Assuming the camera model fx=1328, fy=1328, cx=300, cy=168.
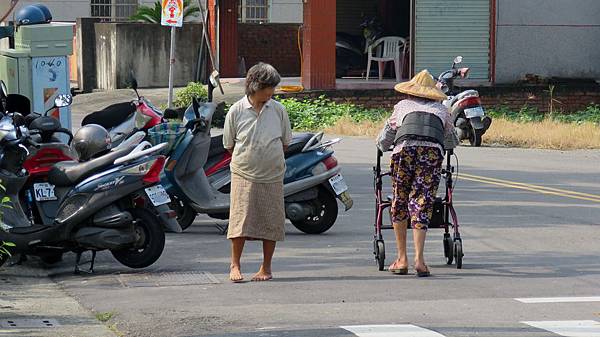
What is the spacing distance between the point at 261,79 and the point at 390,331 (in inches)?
114

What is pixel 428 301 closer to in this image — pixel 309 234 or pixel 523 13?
pixel 309 234

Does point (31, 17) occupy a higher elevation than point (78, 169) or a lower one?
higher

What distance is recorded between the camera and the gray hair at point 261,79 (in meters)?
10.4

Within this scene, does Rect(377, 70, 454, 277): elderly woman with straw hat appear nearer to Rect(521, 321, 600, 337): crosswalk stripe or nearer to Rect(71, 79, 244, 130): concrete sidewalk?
Rect(521, 321, 600, 337): crosswalk stripe

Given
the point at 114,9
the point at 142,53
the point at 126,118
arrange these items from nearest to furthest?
the point at 126,118
the point at 142,53
the point at 114,9

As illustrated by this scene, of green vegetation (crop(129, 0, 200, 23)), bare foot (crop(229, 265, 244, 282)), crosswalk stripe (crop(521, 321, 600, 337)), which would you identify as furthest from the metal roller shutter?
crosswalk stripe (crop(521, 321, 600, 337))

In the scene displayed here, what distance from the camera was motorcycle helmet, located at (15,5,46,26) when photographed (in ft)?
53.7

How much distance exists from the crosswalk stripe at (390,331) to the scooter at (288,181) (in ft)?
15.2

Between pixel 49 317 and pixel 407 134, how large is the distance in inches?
128

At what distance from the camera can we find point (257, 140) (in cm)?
1041

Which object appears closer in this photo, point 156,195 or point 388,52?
point 156,195

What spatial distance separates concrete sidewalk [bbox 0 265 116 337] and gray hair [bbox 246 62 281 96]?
2.15m

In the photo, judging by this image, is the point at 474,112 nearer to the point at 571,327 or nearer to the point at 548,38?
the point at 548,38

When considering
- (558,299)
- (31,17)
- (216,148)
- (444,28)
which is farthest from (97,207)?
(444,28)
